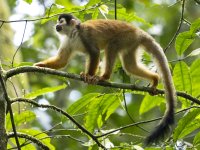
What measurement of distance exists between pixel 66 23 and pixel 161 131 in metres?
1.64

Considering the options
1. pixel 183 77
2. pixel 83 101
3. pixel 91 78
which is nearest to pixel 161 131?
pixel 183 77

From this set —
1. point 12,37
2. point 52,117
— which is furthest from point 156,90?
point 52,117

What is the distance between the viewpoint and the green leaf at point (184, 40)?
3.32 meters

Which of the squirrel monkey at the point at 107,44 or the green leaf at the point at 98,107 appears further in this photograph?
the squirrel monkey at the point at 107,44

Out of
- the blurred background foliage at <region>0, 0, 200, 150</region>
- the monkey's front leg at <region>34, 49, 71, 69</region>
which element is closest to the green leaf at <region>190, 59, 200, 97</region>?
the blurred background foliage at <region>0, 0, 200, 150</region>

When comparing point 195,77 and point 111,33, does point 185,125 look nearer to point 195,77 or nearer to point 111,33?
point 195,77

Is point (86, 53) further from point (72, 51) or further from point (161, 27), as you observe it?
point (161, 27)

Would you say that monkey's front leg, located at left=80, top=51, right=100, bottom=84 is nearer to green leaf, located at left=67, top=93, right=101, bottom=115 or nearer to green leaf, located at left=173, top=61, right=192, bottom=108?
green leaf, located at left=67, top=93, right=101, bottom=115

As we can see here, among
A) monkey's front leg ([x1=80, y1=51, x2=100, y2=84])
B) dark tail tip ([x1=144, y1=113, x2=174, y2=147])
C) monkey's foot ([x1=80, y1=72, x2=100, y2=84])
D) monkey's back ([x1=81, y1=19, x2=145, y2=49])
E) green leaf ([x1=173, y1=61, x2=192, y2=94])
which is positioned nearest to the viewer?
dark tail tip ([x1=144, y1=113, x2=174, y2=147])

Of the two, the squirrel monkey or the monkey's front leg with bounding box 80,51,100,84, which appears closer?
the monkey's front leg with bounding box 80,51,100,84

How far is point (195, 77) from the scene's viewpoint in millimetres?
3410

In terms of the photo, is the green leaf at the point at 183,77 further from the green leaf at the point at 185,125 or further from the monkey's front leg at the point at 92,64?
the monkey's front leg at the point at 92,64

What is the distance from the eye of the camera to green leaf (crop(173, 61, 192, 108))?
3.38 metres

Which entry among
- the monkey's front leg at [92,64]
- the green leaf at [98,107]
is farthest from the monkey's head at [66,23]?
the green leaf at [98,107]
